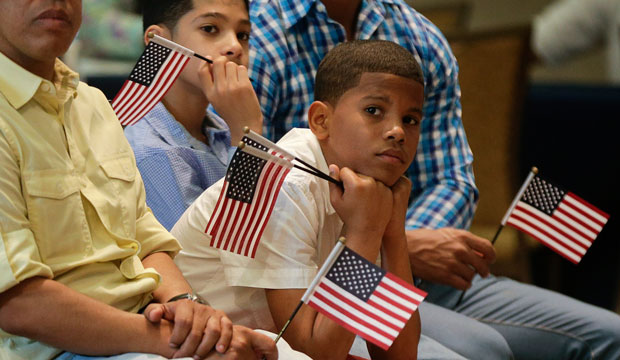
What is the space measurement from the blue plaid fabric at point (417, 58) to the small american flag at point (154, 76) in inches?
12.2

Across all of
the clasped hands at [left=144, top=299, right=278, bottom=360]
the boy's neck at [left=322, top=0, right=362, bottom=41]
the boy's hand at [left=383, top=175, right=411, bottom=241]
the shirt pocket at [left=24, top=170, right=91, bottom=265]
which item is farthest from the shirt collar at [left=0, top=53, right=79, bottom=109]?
the boy's neck at [left=322, top=0, right=362, bottom=41]

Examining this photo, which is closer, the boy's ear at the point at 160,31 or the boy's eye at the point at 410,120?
the boy's eye at the point at 410,120

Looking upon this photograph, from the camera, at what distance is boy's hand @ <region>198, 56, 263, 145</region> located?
6.40 feet

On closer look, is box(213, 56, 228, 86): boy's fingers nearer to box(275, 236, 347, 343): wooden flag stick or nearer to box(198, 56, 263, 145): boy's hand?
box(198, 56, 263, 145): boy's hand

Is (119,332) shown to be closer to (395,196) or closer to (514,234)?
(395,196)

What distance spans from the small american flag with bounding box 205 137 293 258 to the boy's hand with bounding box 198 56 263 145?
15.1 inches

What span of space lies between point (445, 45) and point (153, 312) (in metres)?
1.46

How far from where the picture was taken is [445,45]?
253cm

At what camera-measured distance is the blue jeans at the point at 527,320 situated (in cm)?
Result: 216

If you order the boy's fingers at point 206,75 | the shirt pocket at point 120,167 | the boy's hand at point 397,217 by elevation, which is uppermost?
the boy's fingers at point 206,75

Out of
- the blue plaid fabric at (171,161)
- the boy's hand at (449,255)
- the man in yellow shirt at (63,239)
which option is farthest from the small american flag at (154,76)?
the boy's hand at (449,255)

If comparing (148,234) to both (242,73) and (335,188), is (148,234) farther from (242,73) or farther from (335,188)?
(242,73)

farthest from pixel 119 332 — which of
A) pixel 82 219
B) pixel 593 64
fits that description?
pixel 593 64

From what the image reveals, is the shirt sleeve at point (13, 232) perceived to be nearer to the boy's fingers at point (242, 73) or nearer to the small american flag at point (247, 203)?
the small american flag at point (247, 203)
